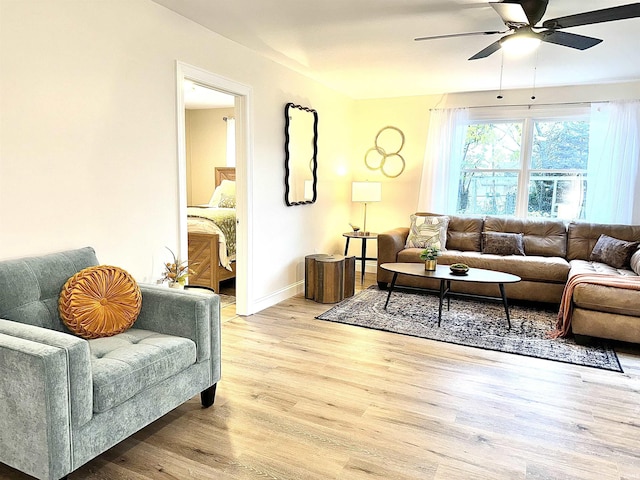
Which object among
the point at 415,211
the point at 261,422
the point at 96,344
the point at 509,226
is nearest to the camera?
the point at 96,344

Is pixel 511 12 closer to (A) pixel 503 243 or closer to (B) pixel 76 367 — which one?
(B) pixel 76 367

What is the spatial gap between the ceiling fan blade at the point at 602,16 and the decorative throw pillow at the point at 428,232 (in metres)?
2.90

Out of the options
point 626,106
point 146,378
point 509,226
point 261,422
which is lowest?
point 261,422

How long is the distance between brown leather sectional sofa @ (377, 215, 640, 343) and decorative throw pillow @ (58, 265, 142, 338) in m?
3.20

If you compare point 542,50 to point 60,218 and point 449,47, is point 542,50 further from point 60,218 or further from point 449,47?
point 60,218

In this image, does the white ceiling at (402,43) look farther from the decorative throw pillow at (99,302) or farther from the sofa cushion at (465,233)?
the decorative throw pillow at (99,302)

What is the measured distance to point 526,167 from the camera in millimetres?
5555

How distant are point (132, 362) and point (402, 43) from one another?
3.10 metres

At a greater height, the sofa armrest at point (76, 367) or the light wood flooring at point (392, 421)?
the sofa armrest at point (76, 367)

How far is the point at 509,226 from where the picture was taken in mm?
5316

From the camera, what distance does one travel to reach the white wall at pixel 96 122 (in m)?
2.29

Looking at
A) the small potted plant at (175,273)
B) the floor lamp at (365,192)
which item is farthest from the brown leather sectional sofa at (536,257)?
the small potted plant at (175,273)

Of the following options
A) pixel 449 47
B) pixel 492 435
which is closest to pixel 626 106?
pixel 449 47

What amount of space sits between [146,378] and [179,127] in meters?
1.88
